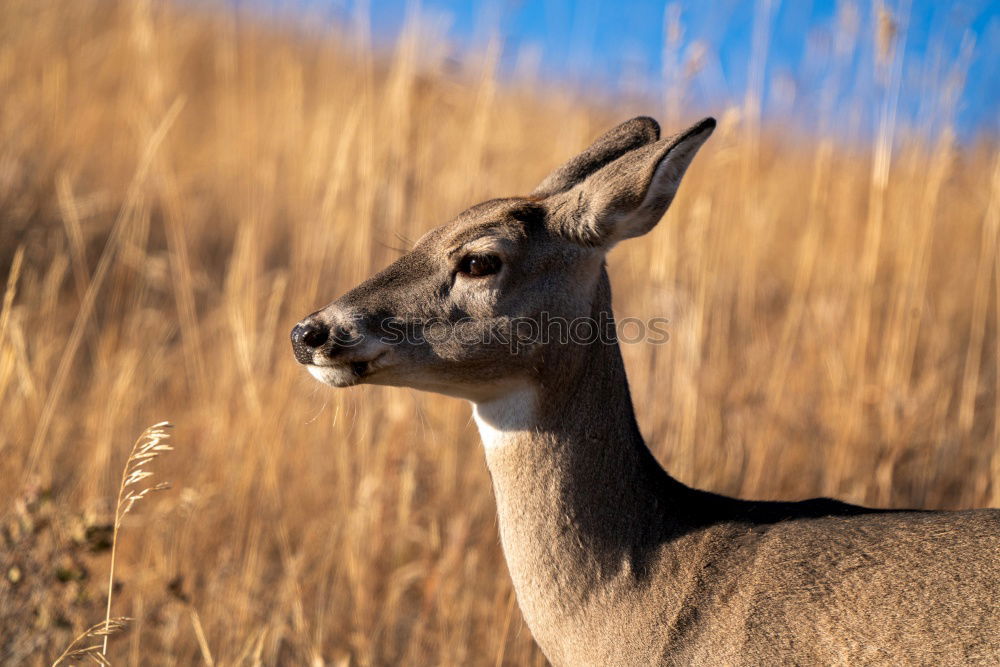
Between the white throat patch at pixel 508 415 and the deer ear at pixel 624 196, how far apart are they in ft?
1.49

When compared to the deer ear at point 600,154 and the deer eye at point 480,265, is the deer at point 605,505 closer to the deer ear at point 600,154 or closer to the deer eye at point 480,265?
the deer eye at point 480,265

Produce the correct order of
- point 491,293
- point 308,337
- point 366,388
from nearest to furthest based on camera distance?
1. point 308,337
2. point 491,293
3. point 366,388

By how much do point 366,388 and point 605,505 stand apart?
A: 206 cm

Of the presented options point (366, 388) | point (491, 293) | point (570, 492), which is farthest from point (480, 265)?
point (366, 388)

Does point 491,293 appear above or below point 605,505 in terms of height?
above

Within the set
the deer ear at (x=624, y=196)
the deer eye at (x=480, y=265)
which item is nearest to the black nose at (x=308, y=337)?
the deer eye at (x=480, y=265)

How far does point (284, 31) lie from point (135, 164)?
400 cm

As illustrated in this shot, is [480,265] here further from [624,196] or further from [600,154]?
[600,154]

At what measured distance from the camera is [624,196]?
8.79 feet

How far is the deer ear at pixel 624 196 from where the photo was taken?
2.59 m

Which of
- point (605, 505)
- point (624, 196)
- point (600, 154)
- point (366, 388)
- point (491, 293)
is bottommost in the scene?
point (605, 505)

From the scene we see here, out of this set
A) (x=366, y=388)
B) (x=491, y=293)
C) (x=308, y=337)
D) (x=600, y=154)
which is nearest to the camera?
(x=308, y=337)

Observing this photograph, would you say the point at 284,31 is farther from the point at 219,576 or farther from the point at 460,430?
the point at 219,576

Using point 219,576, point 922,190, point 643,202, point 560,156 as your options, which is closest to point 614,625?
point 643,202
